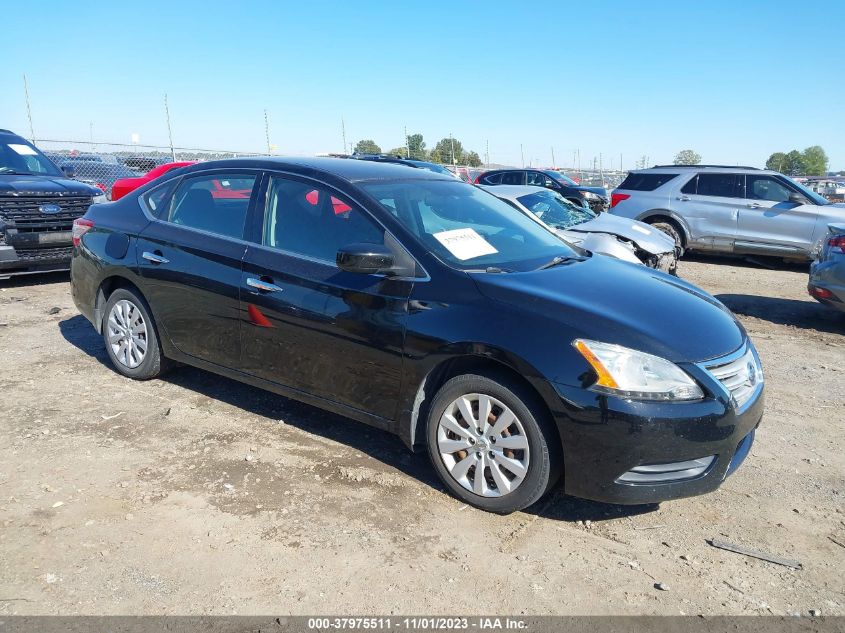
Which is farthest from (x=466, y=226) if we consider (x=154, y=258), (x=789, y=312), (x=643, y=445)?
(x=789, y=312)

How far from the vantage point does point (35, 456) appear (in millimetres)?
3914

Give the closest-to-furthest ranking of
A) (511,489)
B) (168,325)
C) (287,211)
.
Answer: (511,489)
(287,211)
(168,325)

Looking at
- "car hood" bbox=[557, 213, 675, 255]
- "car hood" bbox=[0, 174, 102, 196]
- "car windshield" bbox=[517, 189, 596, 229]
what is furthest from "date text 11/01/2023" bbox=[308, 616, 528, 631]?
"car hood" bbox=[0, 174, 102, 196]

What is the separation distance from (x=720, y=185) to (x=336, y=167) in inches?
399

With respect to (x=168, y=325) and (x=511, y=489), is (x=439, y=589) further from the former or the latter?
(x=168, y=325)

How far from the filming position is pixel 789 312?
334 inches

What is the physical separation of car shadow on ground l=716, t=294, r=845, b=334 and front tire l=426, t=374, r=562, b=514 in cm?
591

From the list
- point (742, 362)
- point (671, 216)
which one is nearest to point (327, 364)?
point (742, 362)

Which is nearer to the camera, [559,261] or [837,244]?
[559,261]

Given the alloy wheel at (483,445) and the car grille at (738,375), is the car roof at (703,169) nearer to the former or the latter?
the car grille at (738,375)

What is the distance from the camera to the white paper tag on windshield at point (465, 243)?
3777mm

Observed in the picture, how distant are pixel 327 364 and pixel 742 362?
2.23m

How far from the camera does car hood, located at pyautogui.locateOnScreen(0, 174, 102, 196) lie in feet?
26.9

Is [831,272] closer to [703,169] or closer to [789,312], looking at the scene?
[789,312]
